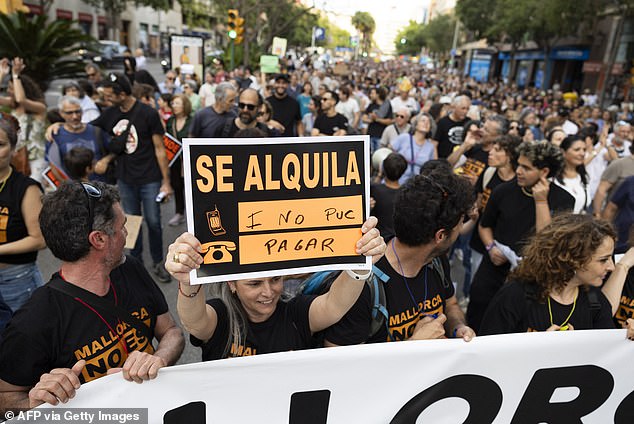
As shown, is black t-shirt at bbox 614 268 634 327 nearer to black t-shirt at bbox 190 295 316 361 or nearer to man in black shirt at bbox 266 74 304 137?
black t-shirt at bbox 190 295 316 361

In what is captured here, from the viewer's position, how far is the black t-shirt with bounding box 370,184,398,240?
368 cm

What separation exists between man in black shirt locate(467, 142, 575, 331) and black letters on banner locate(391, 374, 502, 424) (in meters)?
1.67

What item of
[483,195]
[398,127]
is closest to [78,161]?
[483,195]

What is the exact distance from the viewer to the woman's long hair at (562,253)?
221 centimetres

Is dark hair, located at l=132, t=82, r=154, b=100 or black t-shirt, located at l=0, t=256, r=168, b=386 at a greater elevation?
dark hair, located at l=132, t=82, r=154, b=100

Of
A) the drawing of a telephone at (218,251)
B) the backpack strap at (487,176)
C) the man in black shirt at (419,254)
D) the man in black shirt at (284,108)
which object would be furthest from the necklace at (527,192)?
the man in black shirt at (284,108)

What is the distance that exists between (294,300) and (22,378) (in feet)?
3.57

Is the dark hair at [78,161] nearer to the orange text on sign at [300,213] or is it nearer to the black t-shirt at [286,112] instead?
the orange text on sign at [300,213]

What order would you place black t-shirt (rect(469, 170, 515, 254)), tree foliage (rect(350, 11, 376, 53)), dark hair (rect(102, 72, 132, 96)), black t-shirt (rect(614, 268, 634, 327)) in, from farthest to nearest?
tree foliage (rect(350, 11, 376, 53)) < dark hair (rect(102, 72, 132, 96)) < black t-shirt (rect(469, 170, 515, 254)) < black t-shirt (rect(614, 268, 634, 327))

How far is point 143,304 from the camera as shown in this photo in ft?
6.70

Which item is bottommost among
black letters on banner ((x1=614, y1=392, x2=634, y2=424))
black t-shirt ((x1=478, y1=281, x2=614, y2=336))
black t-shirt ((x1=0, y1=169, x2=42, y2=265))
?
black letters on banner ((x1=614, y1=392, x2=634, y2=424))

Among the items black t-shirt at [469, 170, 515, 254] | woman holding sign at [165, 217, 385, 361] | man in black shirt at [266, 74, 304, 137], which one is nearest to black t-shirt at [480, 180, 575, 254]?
black t-shirt at [469, 170, 515, 254]

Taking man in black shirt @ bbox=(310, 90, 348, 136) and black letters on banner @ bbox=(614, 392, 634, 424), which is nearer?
black letters on banner @ bbox=(614, 392, 634, 424)

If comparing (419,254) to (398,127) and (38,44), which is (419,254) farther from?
(38,44)
